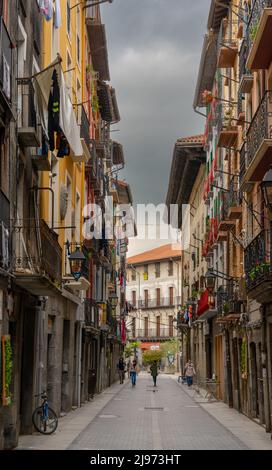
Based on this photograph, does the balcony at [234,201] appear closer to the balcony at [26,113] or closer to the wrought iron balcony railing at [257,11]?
the wrought iron balcony railing at [257,11]

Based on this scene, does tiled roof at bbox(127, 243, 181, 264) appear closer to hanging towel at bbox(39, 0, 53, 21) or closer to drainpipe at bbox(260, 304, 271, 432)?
drainpipe at bbox(260, 304, 271, 432)

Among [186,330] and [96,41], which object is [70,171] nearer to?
[96,41]

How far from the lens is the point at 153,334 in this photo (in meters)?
102

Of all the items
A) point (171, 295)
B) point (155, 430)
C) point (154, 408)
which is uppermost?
point (171, 295)

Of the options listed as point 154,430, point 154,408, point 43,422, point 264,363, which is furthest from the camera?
point 154,408

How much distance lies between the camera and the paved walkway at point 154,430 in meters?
17.4

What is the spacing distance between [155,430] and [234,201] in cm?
1031

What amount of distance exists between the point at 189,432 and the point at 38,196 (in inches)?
275

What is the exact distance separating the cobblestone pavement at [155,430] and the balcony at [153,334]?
68540mm

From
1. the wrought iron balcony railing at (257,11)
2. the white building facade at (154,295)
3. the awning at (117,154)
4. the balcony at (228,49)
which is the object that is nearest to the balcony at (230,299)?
the balcony at (228,49)

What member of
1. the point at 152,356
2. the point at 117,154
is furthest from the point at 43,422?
the point at 152,356

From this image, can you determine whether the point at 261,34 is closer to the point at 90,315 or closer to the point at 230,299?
the point at 230,299

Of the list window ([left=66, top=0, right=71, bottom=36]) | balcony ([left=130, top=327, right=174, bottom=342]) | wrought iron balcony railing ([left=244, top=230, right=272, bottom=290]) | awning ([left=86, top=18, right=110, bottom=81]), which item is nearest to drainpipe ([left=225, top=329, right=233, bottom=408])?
wrought iron balcony railing ([left=244, top=230, right=272, bottom=290])
